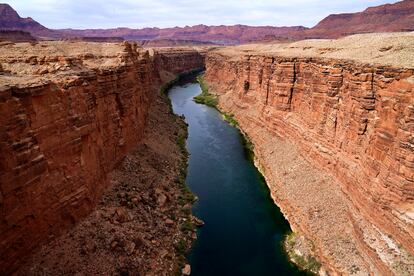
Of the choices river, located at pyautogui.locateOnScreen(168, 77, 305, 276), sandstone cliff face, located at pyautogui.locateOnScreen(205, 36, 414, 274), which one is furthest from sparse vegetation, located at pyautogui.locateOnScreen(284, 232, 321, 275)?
sandstone cliff face, located at pyautogui.locateOnScreen(205, 36, 414, 274)

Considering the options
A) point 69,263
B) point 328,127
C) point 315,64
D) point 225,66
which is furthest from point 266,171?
point 225,66

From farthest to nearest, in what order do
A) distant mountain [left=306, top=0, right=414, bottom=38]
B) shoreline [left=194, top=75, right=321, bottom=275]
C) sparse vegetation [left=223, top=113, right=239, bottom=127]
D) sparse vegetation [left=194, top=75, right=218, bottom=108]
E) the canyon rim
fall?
distant mountain [left=306, top=0, right=414, bottom=38], sparse vegetation [left=194, top=75, right=218, bottom=108], sparse vegetation [left=223, top=113, right=239, bottom=127], shoreline [left=194, top=75, right=321, bottom=275], the canyon rim

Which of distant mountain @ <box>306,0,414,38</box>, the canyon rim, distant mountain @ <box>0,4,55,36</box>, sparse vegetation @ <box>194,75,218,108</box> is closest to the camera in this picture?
the canyon rim

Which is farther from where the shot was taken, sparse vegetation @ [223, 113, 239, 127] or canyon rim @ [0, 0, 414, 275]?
sparse vegetation @ [223, 113, 239, 127]

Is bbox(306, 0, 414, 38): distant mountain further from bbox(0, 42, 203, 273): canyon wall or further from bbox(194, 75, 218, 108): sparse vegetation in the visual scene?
bbox(0, 42, 203, 273): canyon wall

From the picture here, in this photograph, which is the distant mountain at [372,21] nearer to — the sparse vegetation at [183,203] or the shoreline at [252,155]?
the shoreline at [252,155]

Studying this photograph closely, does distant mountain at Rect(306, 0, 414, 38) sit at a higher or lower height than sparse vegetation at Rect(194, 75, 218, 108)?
higher

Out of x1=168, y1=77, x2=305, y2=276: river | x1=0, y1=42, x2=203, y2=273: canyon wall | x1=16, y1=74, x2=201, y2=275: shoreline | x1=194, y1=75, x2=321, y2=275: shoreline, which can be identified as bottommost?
x1=168, y1=77, x2=305, y2=276: river

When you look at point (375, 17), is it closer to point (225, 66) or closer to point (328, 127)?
point (225, 66)
